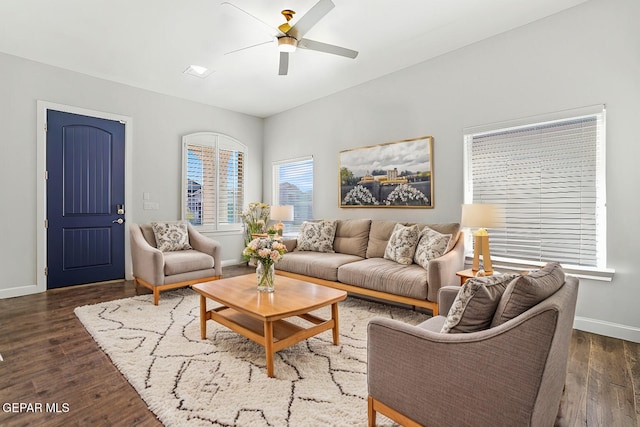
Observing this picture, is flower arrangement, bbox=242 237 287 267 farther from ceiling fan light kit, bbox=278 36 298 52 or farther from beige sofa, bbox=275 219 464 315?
ceiling fan light kit, bbox=278 36 298 52

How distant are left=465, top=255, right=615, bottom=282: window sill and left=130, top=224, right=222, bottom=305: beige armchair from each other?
11.1ft

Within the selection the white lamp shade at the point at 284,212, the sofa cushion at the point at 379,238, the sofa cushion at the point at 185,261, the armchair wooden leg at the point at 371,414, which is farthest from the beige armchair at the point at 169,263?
the armchair wooden leg at the point at 371,414

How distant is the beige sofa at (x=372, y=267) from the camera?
2.97 m

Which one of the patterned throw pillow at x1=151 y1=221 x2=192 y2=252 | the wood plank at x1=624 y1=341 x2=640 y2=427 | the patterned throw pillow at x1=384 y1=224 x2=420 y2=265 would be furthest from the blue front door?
the wood plank at x1=624 y1=341 x2=640 y2=427

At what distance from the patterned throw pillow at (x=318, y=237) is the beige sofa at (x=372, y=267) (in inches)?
3.4

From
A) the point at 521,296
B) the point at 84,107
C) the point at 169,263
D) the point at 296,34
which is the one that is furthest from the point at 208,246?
the point at 521,296

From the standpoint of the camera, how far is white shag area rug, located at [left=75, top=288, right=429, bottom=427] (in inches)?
67.8

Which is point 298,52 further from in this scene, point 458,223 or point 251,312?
point 251,312

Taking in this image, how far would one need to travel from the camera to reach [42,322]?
3.06 metres

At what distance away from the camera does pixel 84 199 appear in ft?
14.3

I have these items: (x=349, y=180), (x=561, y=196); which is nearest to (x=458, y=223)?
(x=561, y=196)

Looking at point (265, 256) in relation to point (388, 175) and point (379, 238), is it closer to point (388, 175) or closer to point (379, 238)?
point (379, 238)

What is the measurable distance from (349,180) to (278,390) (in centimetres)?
341

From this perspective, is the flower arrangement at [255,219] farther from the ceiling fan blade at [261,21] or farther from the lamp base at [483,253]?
the lamp base at [483,253]
